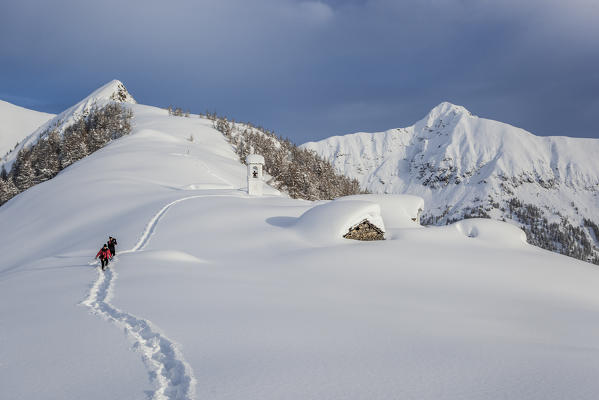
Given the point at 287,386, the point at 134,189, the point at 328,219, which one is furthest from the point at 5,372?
the point at 134,189

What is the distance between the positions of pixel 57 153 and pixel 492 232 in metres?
83.4

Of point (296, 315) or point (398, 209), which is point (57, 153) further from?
point (296, 315)

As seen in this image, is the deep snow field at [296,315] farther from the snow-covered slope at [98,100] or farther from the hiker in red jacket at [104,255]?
the snow-covered slope at [98,100]

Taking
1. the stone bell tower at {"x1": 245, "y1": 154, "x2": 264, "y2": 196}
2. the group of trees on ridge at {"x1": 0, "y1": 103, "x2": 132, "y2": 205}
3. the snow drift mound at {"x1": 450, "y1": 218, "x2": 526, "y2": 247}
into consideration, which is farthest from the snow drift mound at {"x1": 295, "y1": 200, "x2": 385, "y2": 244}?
the group of trees on ridge at {"x1": 0, "y1": 103, "x2": 132, "y2": 205}

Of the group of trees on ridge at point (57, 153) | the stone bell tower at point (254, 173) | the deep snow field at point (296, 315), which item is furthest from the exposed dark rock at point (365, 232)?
the group of trees on ridge at point (57, 153)

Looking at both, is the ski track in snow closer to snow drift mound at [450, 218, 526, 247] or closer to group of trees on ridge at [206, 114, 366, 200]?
snow drift mound at [450, 218, 526, 247]

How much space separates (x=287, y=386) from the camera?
4188 millimetres

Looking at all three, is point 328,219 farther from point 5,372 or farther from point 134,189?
point 134,189

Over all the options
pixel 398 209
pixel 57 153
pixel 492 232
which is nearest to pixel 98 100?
pixel 57 153

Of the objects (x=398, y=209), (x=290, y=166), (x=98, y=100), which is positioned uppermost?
(x=98, y=100)

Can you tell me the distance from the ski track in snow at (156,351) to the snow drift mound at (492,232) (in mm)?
17886

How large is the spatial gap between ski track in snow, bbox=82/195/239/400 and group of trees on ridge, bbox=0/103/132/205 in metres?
67.4

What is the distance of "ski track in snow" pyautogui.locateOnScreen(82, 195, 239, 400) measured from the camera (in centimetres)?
436

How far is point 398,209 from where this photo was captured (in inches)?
1033
